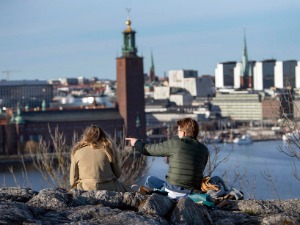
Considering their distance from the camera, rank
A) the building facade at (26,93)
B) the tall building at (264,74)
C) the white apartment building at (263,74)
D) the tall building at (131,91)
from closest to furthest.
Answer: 1. the tall building at (131,91)
2. the building facade at (26,93)
3. the white apartment building at (263,74)
4. the tall building at (264,74)

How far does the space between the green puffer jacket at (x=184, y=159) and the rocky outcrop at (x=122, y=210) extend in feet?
0.97

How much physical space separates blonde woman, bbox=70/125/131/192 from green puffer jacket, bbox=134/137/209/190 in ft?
0.57

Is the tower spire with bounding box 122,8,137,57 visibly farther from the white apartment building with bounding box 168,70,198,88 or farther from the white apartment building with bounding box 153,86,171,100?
the white apartment building with bounding box 168,70,198,88

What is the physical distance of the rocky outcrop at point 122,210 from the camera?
A: 3.11m

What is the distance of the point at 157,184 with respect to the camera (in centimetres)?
394

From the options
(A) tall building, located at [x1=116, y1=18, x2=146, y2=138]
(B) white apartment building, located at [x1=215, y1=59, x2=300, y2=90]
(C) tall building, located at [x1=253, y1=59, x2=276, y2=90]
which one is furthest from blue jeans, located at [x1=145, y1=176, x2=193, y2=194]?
(C) tall building, located at [x1=253, y1=59, x2=276, y2=90]

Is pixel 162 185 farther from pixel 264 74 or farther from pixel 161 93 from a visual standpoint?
pixel 264 74

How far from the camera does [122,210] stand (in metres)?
3.29

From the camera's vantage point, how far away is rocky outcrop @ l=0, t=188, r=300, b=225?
122 inches

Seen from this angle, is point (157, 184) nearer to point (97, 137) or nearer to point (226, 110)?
point (97, 137)

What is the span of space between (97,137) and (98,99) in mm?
61911

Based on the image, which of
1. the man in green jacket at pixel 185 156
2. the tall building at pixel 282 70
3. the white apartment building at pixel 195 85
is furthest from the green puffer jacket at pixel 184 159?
the white apartment building at pixel 195 85

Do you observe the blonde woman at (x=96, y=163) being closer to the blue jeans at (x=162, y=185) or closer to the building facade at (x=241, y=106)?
the blue jeans at (x=162, y=185)

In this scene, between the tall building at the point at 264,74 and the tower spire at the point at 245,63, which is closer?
the tower spire at the point at 245,63
